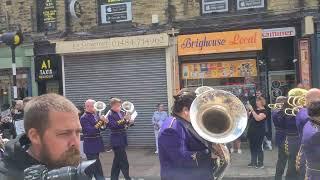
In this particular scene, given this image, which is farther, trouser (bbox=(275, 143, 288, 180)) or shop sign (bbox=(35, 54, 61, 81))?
→ shop sign (bbox=(35, 54, 61, 81))

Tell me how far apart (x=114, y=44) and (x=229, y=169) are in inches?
239

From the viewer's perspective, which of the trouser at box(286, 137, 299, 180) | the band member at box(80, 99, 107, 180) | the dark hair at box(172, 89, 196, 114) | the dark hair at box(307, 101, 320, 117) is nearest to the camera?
the dark hair at box(172, 89, 196, 114)

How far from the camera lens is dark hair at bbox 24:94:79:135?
2.12 meters

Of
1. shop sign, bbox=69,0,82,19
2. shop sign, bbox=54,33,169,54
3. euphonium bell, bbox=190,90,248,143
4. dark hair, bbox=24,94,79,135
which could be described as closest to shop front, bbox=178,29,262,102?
shop sign, bbox=54,33,169,54

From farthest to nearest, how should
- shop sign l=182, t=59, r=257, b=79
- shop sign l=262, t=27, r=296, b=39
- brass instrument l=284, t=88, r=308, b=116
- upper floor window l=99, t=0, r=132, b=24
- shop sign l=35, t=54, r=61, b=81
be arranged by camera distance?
shop sign l=35, t=54, r=61, b=81 < upper floor window l=99, t=0, r=132, b=24 < shop sign l=182, t=59, r=257, b=79 < shop sign l=262, t=27, r=296, b=39 < brass instrument l=284, t=88, r=308, b=116

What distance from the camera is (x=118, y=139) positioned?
1070cm

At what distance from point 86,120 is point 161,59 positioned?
6371 mm

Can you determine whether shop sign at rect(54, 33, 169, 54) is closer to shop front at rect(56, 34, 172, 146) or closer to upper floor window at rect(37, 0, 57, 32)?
shop front at rect(56, 34, 172, 146)

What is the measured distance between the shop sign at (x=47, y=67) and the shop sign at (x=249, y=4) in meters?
5.99

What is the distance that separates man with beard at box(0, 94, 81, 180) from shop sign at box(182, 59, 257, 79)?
13.5 metres

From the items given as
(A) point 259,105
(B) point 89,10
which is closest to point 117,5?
(B) point 89,10

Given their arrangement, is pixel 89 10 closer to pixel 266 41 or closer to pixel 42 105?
pixel 266 41

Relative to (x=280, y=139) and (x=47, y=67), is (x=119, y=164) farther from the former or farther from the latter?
(x=47, y=67)

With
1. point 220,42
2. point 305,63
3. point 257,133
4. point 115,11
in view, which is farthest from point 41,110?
point 115,11
